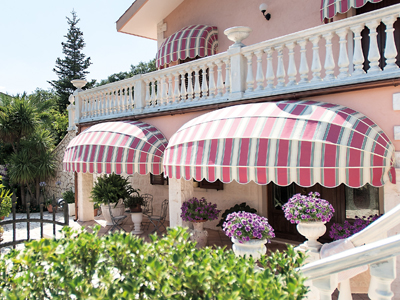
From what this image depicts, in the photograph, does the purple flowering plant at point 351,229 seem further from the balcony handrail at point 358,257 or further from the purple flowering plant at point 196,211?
the balcony handrail at point 358,257

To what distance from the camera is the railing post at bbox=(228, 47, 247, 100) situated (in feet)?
26.8

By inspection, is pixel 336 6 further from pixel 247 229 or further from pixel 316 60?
pixel 247 229

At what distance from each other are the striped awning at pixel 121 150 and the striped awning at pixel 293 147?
2709mm

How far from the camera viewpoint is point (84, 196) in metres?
13.8

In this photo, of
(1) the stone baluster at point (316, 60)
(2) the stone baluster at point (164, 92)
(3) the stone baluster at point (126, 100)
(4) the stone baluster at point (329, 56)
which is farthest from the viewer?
(3) the stone baluster at point (126, 100)

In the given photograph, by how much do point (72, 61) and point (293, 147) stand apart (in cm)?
4328

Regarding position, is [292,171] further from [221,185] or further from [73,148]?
[73,148]

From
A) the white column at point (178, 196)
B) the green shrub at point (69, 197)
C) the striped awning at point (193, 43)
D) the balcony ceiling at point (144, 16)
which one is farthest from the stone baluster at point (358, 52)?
the green shrub at point (69, 197)

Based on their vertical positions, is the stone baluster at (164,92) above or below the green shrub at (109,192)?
above

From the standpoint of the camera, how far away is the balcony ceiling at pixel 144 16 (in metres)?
14.0

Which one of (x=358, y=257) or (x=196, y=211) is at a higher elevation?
(x=358, y=257)

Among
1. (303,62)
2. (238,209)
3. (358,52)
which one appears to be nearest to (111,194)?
(238,209)

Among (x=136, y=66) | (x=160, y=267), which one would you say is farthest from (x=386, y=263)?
(x=136, y=66)

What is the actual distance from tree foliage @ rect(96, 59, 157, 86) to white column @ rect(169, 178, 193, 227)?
3737 cm
